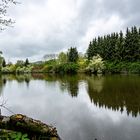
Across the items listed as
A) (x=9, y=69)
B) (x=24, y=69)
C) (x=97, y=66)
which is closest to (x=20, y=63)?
(x=9, y=69)

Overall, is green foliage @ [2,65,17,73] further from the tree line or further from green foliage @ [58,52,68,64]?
the tree line

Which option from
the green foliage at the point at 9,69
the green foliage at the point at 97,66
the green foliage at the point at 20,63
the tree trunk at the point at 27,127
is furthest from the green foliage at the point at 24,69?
the tree trunk at the point at 27,127

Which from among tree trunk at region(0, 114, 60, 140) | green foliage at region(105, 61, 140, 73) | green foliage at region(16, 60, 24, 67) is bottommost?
tree trunk at region(0, 114, 60, 140)

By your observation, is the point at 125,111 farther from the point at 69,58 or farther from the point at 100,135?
the point at 69,58

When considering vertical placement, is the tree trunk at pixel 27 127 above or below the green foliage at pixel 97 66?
below

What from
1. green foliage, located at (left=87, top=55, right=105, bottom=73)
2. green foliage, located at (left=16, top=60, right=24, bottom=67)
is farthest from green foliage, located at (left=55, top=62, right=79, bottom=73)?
green foliage, located at (left=16, top=60, right=24, bottom=67)

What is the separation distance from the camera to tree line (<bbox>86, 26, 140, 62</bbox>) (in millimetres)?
90312

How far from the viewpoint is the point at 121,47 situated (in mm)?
93188

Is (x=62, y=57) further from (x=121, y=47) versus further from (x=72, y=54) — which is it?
(x=121, y=47)

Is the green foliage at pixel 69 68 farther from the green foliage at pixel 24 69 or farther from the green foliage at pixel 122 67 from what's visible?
the green foliage at pixel 24 69

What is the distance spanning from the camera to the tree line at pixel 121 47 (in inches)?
3556

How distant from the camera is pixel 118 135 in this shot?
15570mm

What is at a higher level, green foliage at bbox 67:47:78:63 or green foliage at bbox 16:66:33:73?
green foliage at bbox 67:47:78:63

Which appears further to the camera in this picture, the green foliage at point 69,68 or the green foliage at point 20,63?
the green foliage at point 20,63
